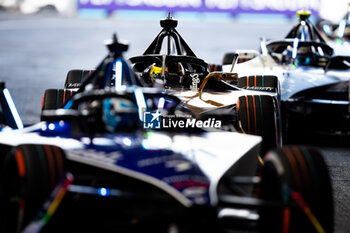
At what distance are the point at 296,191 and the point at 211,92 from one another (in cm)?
263

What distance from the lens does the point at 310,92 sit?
6.91 m

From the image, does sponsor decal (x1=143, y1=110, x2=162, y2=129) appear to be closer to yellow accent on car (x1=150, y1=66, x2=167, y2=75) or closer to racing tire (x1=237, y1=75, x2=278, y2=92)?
yellow accent on car (x1=150, y1=66, x2=167, y2=75)

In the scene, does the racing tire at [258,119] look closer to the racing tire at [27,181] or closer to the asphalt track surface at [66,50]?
the asphalt track surface at [66,50]

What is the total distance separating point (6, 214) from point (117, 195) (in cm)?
65

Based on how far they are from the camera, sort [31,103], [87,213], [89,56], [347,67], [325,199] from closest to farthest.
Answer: [325,199]
[87,213]
[347,67]
[31,103]
[89,56]

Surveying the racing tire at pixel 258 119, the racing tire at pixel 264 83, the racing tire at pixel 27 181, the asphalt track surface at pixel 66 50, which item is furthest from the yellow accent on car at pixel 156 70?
the racing tire at pixel 27 181

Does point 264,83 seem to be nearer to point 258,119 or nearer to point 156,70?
point 156,70

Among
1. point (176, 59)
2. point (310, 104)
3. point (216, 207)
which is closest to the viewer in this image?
point (216, 207)

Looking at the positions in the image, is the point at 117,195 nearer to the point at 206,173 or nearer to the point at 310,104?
the point at 206,173

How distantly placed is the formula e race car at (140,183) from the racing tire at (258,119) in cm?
112

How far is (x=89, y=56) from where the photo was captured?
16.9 m

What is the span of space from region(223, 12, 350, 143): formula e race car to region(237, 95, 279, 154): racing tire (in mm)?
1381

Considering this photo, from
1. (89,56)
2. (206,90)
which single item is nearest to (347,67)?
(206,90)

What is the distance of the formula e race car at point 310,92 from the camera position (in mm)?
6777
